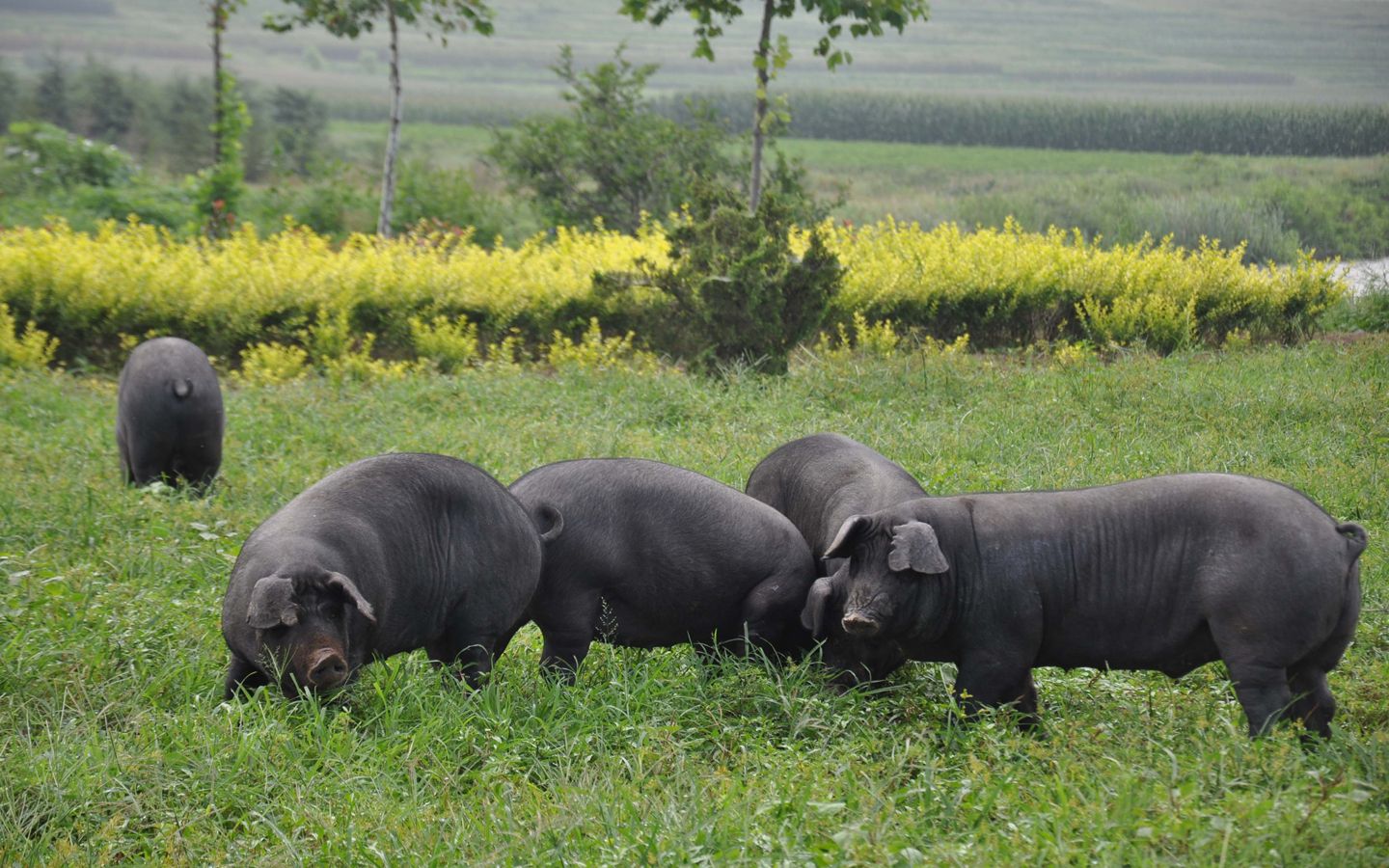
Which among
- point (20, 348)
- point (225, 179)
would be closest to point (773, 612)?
point (20, 348)

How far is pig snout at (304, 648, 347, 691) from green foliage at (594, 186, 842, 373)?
6.87 metres

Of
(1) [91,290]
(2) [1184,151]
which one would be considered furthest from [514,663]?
(2) [1184,151]

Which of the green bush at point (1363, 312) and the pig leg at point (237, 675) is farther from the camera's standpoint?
the green bush at point (1363, 312)

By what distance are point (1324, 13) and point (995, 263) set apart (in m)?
10.8

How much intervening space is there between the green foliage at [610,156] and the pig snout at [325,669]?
45.8 feet

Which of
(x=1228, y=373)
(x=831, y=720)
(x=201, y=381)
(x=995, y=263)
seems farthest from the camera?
(x=995, y=263)

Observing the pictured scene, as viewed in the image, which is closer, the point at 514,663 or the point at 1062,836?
the point at 1062,836

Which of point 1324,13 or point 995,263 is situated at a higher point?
point 1324,13

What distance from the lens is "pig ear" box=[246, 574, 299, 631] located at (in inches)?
173

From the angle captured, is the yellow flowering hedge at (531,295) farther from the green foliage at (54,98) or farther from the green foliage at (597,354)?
the green foliage at (54,98)

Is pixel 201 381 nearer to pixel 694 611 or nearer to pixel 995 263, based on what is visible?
pixel 694 611

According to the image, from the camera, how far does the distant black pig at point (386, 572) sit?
4.54 meters

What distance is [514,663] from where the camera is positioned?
5.66 meters

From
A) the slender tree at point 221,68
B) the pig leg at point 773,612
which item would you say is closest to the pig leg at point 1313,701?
the pig leg at point 773,612
